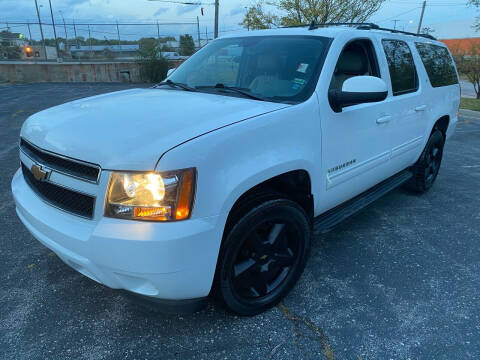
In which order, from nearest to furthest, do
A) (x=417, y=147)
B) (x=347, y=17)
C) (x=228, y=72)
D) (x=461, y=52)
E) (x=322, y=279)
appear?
(x=322, y=279), (x=228, y=72), (x=417, y=147), (x=347, y=17), (x=461, y=52)

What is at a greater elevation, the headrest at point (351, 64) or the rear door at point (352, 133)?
the headrest at point (351, 64)

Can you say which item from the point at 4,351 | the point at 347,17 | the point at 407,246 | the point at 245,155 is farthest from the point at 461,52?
the point at 4,351

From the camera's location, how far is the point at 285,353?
2.08m

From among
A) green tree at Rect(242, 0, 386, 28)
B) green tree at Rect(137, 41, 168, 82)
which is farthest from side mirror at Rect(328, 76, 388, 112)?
green tree at Rect(137, 41, 168, 82)

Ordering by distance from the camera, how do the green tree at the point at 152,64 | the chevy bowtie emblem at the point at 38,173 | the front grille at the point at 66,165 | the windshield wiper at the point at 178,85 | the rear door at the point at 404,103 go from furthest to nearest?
the green tree at the point at 152,64 < the rear door at the point at 404,103 < the windshield wiper at the point at 178,85 < the chevy bowtie emblem at the point at 38,173 < the front grille at the point at 66,165

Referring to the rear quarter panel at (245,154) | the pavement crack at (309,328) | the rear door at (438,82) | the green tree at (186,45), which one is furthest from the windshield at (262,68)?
the green tree at (186,45)

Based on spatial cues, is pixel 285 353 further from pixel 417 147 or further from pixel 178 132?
pixel 417 147

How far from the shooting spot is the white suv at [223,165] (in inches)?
69.0

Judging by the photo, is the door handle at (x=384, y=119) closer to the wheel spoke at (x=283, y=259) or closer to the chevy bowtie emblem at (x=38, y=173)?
the wheel spoke at (x=283, y=259)

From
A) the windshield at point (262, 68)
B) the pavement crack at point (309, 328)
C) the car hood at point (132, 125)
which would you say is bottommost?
the pavement crack at point (309, 328)

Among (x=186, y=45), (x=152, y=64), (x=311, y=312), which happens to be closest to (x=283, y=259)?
(x=311, y=312)

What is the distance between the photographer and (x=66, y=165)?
1.96 m

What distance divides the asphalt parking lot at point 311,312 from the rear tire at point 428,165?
96 centimetres

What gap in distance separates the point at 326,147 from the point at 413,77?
1908mm
